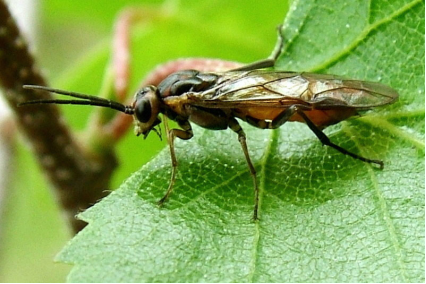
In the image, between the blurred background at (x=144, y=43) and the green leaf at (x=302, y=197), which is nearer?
the green leaf at (x=302, y=197)

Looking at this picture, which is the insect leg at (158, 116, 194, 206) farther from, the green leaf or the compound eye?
A: the compound eye

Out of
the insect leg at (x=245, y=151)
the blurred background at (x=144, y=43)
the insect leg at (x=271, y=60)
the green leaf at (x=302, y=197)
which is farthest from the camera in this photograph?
the blurred background at (x=144, y=43)

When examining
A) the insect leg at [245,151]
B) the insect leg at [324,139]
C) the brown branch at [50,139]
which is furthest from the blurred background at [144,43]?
the insect leg at [324,139]

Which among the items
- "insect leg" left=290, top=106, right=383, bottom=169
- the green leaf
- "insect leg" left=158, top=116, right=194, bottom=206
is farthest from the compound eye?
"insect leg" left=290, top=106, right=383, bottom=169

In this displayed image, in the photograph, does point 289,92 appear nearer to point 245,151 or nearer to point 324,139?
point 324,139

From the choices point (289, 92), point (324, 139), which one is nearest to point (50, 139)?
point (289, 92)

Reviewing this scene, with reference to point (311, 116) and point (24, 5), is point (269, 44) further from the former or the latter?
point (311, 116)

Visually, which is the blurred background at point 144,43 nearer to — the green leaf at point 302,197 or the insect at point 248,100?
the insect at point 248,100
